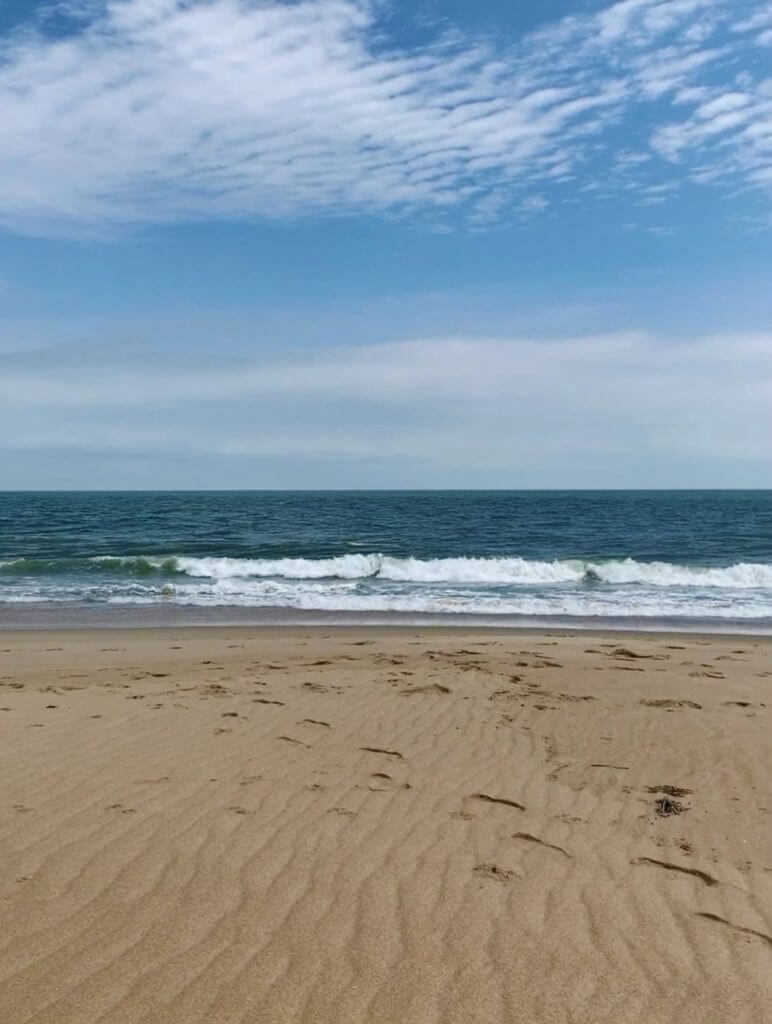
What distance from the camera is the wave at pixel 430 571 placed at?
23.8 metres

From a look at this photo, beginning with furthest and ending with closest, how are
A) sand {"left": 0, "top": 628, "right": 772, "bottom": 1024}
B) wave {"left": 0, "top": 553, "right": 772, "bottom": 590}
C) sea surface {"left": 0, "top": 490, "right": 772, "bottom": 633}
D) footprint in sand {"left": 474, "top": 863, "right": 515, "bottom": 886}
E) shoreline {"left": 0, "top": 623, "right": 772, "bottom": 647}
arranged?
wave {"left": 0, "top": 553, "right": 772, "bottom": 590} < sea surface {"left": 0, "top": 490, "right": 772, "bottom": 633} < shoreline {"left": 0, "top": 623, "right": 772, "bottom": 647} < footprint in sand {"left": 474, "top": 863, "right": 515, "bottom": 886} < sand {"left": 0, "top": 628, "right": 772, "bottom": 1024}

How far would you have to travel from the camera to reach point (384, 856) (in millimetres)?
4363

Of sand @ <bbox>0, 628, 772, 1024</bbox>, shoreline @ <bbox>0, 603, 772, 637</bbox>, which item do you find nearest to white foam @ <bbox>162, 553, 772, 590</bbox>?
shoreline @ <bbox>0, 603, 772, 637</bbox>

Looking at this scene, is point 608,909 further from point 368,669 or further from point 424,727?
point 368,669

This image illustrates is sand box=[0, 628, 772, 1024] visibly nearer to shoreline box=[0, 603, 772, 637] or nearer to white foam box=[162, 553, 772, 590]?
shoreline box=[0, 603, 772, 637]

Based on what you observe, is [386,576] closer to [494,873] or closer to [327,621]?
[327,621]

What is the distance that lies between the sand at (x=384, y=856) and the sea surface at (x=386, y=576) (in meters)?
8.85

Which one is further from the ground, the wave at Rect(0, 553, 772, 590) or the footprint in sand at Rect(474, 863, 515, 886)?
the footprint in sand at Rect(474, 863, 515, 886)

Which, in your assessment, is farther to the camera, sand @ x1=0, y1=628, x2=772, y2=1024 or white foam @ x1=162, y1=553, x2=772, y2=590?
white foam @ x1=162, y1=553, x2=772, y2=590

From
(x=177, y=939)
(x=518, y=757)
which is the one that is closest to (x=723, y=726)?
(x=518, y=757)

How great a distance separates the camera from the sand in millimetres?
3178

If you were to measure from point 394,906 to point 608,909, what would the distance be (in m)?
1.04

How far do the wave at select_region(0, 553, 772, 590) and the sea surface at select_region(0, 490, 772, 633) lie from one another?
0.07m

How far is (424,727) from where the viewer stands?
7082 millimetres
